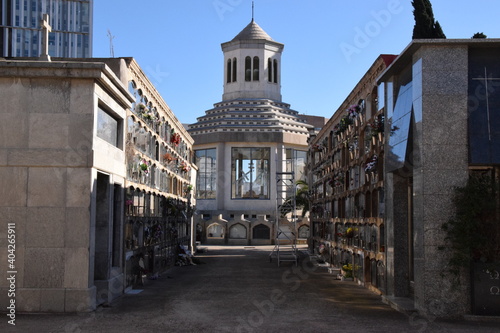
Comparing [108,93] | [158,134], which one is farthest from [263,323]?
[158,134]

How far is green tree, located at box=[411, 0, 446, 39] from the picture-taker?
2231 centimetres

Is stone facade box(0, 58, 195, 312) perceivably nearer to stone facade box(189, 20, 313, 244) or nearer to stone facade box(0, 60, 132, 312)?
stone facade box(0, 60, 132, 312)

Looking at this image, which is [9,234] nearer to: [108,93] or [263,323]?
[108,93]

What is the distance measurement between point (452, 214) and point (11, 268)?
892 cm

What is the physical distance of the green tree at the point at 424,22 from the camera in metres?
22.3

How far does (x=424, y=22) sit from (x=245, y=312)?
13912 mm

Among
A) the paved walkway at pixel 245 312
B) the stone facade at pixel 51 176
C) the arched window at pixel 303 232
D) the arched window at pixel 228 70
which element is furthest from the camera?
the arched window at pixel 228 70

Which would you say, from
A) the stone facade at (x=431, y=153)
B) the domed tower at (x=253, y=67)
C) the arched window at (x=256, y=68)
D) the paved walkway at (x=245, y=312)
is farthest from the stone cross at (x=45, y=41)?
the arched window at (x=256, y=68)

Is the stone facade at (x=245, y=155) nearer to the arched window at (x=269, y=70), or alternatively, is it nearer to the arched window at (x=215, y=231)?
the arched window at (x=215, y=231)

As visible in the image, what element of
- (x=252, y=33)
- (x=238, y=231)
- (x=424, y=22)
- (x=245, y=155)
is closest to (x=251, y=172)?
(x=245, y=155)

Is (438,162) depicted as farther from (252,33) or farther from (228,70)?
(252,33)

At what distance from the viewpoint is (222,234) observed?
1807 inches

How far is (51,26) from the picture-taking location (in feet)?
221

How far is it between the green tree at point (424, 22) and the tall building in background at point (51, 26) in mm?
Result: 47615
